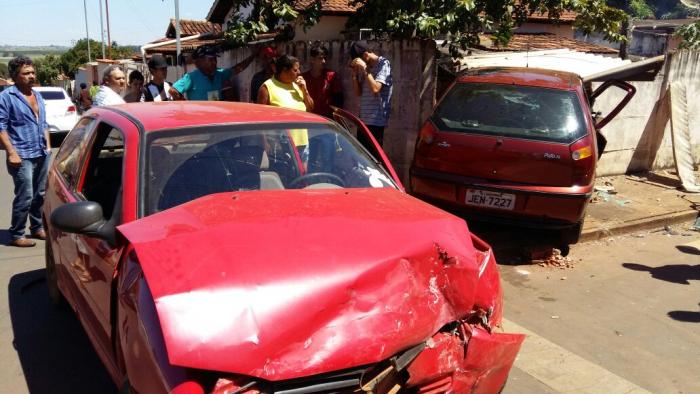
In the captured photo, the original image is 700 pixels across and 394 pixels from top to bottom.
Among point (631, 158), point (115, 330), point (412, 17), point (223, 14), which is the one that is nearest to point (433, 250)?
point (115, 330)

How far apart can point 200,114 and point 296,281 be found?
1622 millimetres

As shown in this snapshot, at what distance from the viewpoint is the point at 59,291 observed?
409cm

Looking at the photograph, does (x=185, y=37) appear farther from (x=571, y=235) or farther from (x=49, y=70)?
(x=49, y=70)

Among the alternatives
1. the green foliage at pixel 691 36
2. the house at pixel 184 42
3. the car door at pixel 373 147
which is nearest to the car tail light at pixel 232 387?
the car door at pixel 373 147

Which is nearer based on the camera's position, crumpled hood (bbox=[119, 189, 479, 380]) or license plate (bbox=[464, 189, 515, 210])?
crumpled hood (bbox=[119, 189, 479, 380])

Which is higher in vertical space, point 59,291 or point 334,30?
point 334,30

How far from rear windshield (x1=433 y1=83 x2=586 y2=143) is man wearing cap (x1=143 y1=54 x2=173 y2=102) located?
12.1ft

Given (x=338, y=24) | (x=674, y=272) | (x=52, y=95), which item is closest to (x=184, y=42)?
(x=52, y=95)

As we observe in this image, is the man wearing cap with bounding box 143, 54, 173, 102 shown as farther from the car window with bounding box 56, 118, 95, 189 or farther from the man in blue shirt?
the car window with bounding box 56, 118, 95, 189

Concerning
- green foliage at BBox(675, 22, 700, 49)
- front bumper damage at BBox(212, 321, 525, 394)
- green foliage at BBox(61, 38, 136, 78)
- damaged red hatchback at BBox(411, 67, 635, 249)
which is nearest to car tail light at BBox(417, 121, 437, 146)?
damaged red hatchback at BBox(411, 67, 635, 249)

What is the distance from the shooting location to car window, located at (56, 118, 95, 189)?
11.9ft

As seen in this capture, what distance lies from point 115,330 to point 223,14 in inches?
916

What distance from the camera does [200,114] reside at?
128 inches

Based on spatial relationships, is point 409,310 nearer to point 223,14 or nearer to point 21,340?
point 21,340
